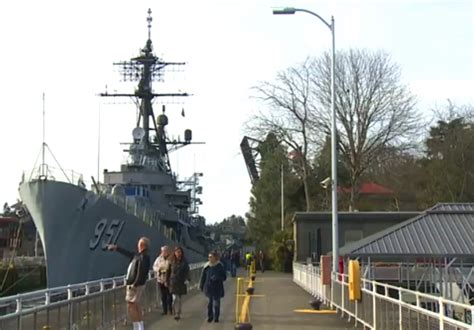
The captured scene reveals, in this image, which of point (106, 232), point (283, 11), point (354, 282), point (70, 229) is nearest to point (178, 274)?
point (354, 282)

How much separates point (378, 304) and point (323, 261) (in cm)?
1117

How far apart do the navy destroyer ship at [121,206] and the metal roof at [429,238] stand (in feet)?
48.1

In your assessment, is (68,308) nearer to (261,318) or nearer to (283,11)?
(261,318)

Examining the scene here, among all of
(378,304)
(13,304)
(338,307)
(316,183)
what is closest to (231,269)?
(316,183)

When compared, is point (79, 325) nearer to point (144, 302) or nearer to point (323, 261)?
point (144, 302)

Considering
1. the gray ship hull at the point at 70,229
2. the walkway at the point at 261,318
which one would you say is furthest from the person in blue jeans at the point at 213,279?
the gray ship hull at the point at 70,229

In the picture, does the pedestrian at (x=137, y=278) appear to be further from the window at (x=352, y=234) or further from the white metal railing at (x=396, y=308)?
the window at (x=352, y=234)

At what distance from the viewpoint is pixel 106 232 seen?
40.2m

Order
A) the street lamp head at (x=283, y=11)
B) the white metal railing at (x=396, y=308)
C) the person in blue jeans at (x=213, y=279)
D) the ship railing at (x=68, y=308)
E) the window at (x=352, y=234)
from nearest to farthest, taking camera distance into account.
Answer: the white metal railing at (x=396, y=308), the ship railing at (x=68, y=308), the person in blue jeans at (x=213, y=279), the street lamp head at (x=283, y=11), the window at (x=352, y=234)

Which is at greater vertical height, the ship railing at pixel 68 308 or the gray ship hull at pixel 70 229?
the gray ship hull at pixel 70 229

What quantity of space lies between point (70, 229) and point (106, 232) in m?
2.68

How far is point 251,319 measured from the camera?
20.4m

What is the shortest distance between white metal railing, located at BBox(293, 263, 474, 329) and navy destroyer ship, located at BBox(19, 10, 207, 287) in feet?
53.7

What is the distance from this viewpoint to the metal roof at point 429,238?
2552cm
